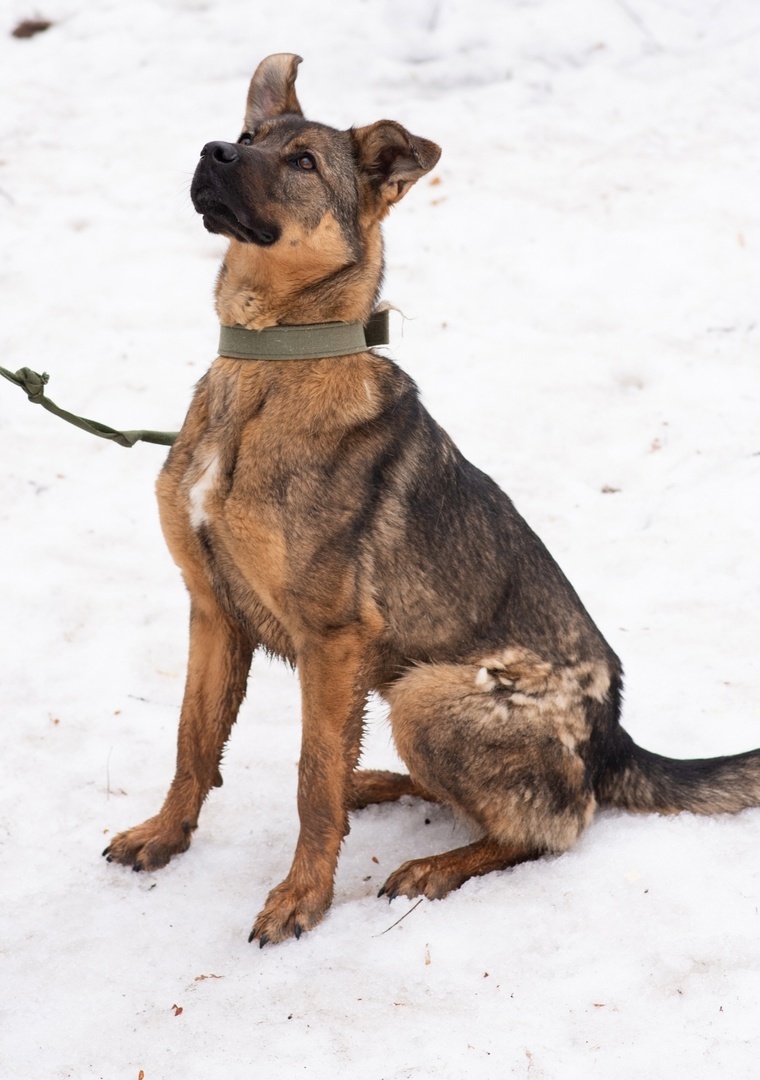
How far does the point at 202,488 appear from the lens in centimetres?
372

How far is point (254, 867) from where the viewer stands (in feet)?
13.8

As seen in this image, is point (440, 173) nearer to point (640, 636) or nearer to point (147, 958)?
point (640, 636)

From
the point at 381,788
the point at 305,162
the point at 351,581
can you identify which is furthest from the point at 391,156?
the point at 381,788

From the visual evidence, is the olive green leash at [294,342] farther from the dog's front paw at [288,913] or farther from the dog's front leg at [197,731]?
the dog's front paw at [288,913]

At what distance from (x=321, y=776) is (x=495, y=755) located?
2.06ft

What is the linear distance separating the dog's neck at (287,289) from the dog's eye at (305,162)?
33 centimetres

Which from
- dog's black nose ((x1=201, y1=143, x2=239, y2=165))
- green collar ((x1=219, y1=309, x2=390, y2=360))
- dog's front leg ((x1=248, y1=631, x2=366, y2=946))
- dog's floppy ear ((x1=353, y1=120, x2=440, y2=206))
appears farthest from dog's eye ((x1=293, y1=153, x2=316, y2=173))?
dog's front leg ((x1=248, y1=631, x2=366, y2=946))

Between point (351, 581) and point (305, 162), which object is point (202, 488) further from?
point (305, 162)

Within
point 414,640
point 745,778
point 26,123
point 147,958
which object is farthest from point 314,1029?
point 26,123

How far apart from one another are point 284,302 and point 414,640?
1279 mm

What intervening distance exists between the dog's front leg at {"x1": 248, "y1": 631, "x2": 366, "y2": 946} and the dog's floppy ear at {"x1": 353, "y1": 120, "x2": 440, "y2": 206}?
63.1 inches

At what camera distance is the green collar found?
3.78 metres

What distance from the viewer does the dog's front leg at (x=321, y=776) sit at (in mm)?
3754

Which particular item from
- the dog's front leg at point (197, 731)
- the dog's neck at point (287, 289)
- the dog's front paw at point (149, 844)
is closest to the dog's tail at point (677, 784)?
the dog's front leg at point (197, 731)
